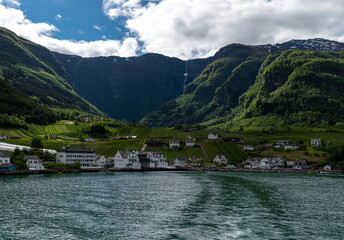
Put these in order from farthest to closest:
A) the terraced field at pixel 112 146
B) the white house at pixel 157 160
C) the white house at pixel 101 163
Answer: the terraced field at pixel 112 146
the white house at pixel 157 160
the white house at pixel 101 163

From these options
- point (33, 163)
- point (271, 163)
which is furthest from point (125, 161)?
point (271, 163)

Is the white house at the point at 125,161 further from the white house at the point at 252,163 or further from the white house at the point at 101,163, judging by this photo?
the white house at the point at 252,163

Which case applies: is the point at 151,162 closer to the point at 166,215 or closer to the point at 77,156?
the point at 77,156

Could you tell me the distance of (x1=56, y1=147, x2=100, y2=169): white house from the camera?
14238cm

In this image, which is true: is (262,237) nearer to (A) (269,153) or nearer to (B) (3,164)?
(B) (3,164)

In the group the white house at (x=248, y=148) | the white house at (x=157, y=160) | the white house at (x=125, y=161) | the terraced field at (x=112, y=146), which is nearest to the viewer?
the white house at (x=125, y=161)

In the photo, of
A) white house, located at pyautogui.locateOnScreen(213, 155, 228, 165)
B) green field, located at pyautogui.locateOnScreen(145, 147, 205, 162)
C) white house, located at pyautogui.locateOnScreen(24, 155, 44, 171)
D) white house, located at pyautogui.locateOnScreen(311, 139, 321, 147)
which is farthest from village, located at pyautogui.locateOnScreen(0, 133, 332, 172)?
white house, located at pyautogui.locateOnScreen(311, 139, 321, 147)

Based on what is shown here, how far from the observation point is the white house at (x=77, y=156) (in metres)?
142

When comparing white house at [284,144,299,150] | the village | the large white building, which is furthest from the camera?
white house at [284,144,299,150]

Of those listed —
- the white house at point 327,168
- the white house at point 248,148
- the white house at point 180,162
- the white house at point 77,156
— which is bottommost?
the white house at point 327,168

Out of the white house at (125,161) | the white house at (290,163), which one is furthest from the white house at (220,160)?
the white house at (125,161)

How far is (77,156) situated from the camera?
479 feet

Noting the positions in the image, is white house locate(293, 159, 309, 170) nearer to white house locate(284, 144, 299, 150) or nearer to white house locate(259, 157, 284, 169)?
white house locate(259, 157, 284, 169)

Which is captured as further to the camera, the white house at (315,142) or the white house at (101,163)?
the white house at (315,142)
